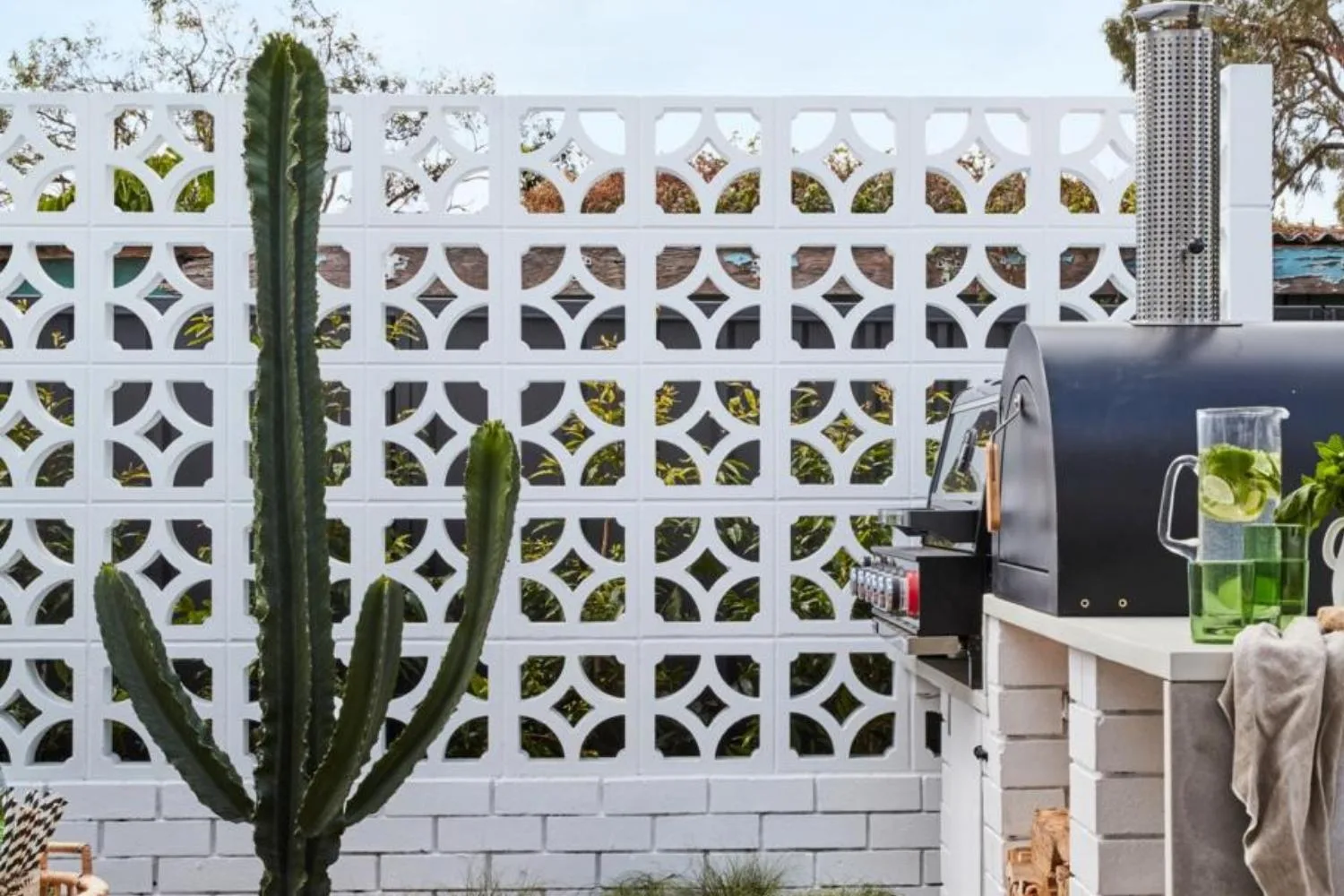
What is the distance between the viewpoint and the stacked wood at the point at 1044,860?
3.09m

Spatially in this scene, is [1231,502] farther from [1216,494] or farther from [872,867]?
[872,867]

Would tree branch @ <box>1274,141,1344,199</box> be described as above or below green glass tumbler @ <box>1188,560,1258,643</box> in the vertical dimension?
above

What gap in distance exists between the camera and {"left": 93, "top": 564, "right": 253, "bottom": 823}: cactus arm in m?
3.28

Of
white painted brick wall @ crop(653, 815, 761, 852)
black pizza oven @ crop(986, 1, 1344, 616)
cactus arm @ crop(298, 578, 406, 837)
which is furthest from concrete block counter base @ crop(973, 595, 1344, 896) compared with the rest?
cactus arm @ crop(298, 578, 406, 837)

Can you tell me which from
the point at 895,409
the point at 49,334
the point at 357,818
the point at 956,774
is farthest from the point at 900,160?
the point at 49,334

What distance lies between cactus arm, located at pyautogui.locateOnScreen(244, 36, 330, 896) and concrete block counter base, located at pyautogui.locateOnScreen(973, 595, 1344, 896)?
4.66ft

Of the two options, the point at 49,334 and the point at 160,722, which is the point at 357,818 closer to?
the point at 160,722

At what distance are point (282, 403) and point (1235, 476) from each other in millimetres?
1862

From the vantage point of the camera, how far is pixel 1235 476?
2.51 meters

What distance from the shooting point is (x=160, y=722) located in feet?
10.9

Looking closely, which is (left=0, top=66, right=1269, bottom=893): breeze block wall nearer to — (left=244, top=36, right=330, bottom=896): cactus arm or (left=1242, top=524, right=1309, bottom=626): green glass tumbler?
(left=244, top=36, right=330, bottom=896): cactus arm

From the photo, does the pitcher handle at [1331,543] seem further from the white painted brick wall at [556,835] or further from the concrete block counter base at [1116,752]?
the white painted brick wall at [556,835]

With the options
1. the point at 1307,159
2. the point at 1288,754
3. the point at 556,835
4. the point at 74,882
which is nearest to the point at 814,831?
the point at 556,835

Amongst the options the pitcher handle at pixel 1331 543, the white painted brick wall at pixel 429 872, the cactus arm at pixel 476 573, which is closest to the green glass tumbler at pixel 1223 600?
the pitcher handle at pixel 1331 543
